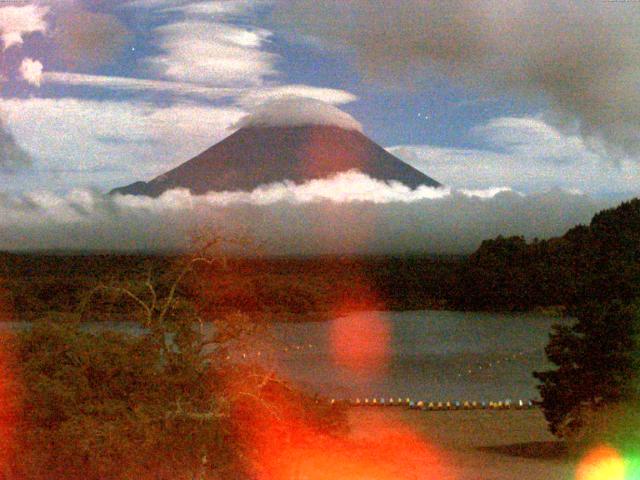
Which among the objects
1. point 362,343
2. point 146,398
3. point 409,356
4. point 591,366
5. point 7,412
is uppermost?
point 591,366

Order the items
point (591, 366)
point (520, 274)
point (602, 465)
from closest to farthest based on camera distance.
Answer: point (602, 465), point (591, 366), point (520, 274)

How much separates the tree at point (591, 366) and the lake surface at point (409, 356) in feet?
11.0

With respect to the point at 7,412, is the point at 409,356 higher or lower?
lower

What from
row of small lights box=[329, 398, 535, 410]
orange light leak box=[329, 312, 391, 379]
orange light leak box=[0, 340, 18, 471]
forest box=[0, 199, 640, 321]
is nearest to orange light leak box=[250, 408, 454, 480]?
orange light leak box=[0, 340, 18, 471]

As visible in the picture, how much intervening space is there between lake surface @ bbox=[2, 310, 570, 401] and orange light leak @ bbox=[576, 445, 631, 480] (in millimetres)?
3499

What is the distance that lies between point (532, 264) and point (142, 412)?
39934 millimetres

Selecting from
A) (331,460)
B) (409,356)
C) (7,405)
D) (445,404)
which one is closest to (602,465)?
(331,460)

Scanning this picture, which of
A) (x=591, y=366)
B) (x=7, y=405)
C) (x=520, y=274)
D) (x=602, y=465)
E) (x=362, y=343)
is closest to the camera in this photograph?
(x=7, y=405)

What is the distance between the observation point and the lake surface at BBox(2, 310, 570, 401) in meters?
16.5

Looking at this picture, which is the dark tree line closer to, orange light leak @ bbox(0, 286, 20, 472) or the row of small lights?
the row of small lights

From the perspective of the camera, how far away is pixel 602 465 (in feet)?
28.6

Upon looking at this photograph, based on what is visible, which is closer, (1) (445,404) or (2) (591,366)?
(2) (591,366)

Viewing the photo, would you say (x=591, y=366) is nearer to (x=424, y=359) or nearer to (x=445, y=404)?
(x=445, y=404)

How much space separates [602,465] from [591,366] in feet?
4.41
